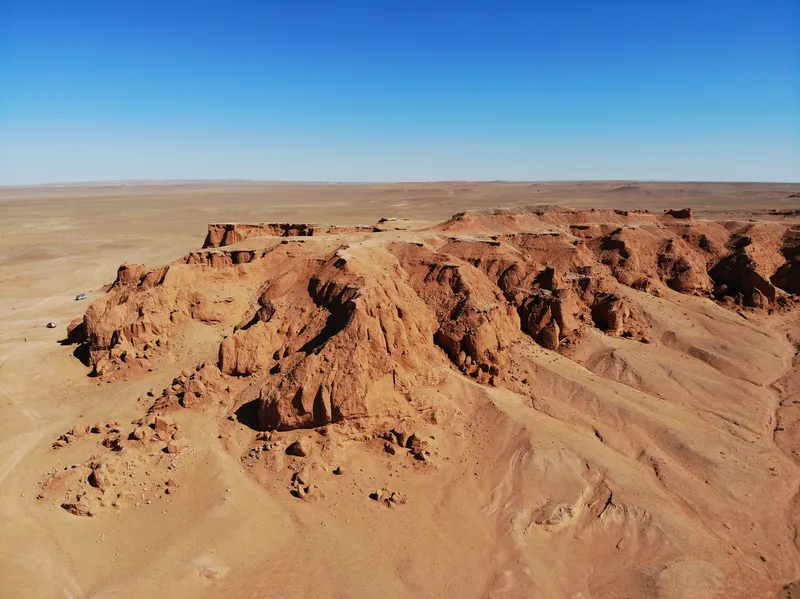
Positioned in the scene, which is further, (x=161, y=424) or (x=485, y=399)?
(x=485, y=399)

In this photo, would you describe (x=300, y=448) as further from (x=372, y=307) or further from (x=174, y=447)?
(x=372, y=307)

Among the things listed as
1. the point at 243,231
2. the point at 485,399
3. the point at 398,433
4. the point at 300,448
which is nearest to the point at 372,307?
the point at 398,433

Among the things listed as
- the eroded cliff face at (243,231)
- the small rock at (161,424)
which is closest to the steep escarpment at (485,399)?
the small rock at (161,424)

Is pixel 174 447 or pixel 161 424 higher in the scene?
pixel 161 424

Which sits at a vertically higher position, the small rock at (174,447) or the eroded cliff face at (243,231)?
the eroded cliff face at (243,231)

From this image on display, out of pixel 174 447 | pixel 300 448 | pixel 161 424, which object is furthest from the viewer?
pixel 161 424

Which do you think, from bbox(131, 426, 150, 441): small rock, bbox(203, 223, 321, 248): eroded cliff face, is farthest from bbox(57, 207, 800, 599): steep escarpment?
bbox(203, 223, 321, 248): eroded cliff face

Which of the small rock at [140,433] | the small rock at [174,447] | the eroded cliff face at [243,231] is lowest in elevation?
the small rock at [174,447]

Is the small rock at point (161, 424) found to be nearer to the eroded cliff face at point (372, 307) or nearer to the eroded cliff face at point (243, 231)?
the eroded cliff face at point (372, 307)
